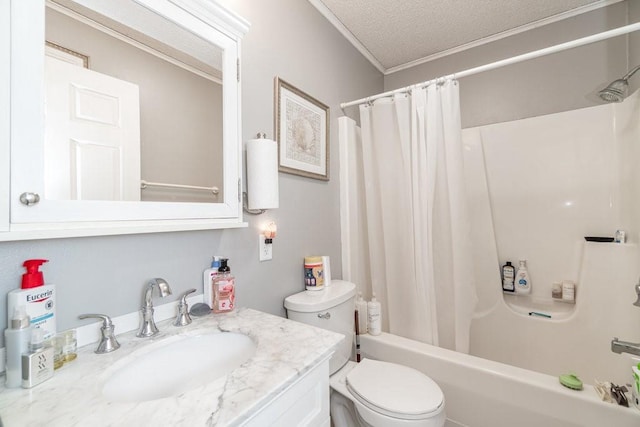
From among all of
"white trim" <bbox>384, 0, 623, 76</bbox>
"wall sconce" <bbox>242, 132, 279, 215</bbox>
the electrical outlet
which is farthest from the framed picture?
"white trim" <bbox>384, 0, 623, 76</bbox>

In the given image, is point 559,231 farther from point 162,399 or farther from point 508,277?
point 162,399

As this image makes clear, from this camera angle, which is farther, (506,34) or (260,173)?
(506,34)

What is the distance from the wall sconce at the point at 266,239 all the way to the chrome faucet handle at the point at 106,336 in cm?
59

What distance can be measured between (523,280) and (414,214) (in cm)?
99

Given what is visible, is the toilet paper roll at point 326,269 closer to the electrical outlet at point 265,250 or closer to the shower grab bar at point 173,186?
the electrical outlet at point 265,250

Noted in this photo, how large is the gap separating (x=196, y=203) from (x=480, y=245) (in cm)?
193

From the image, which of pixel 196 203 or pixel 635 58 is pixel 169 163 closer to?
pixel 196 203

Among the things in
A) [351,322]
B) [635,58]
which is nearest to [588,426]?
[351,322]

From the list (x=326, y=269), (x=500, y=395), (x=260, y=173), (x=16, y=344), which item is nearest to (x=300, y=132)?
(x=260, y=173)

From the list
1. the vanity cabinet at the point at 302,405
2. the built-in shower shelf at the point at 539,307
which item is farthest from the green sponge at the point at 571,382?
the vanity cabinet at the point at 302,405

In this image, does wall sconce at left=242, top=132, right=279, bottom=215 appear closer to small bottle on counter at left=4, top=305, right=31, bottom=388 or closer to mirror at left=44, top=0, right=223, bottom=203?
mirror at left=44, top=0, right=223, bottom=203

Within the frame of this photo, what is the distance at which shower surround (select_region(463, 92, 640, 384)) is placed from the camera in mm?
1502

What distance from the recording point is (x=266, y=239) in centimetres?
123

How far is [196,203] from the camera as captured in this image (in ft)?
3.04
